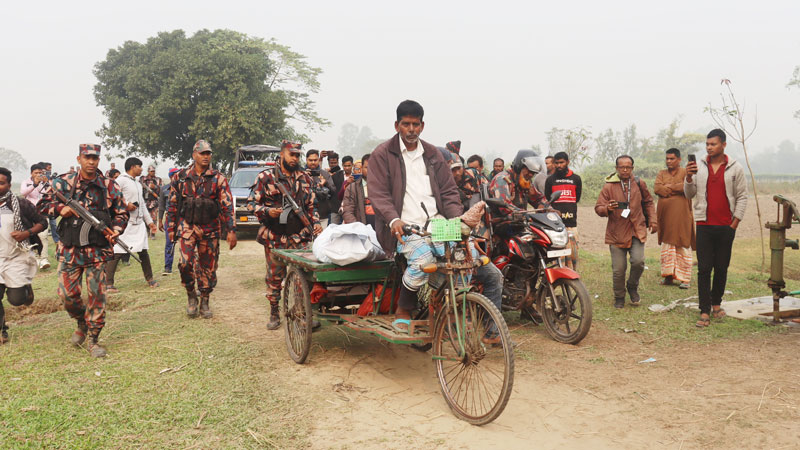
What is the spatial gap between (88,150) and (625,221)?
6.20 metres

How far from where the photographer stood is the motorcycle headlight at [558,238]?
5.43 m

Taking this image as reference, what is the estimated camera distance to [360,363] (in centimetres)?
485

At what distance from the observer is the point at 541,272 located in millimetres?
5645

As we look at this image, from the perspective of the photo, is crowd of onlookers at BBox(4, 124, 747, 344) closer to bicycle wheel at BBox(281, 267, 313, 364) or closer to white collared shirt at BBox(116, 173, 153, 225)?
white collared shirt at BBox(116, 173, 153, 225)

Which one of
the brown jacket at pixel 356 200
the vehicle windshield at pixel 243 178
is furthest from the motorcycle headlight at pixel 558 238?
the vehicle windshield at pixel 243 178

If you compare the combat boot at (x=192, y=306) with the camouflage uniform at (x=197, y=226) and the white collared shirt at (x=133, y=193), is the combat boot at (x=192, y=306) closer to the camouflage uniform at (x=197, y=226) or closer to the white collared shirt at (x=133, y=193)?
the camouflage uniform at (x=197, y=226)

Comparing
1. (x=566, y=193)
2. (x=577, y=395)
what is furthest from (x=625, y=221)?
(x=577, y=395)

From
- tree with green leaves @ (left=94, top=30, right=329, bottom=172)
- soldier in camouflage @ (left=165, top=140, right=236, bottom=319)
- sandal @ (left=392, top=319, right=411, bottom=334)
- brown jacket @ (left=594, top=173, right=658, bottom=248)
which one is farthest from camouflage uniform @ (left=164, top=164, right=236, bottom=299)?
tree with green leaves @ (left=94, top=30, right=329, bottom=172)

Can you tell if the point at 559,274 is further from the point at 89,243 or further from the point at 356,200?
the point at 89,243

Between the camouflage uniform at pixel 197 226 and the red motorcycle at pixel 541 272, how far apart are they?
3.17 meters

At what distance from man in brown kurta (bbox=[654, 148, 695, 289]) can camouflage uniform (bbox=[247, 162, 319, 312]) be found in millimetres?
5424

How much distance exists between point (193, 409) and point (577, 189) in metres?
6.26

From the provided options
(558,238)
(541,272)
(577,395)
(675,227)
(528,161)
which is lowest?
(577,395)

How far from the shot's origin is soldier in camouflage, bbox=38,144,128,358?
5.08m
